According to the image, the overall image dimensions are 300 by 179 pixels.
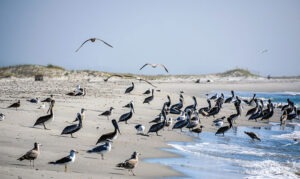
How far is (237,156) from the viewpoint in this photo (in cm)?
1538

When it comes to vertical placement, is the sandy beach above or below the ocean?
above

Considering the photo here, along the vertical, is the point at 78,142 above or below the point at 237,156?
above

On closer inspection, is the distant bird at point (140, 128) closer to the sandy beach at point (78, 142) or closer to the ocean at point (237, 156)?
the sandy beach at point (78, 142)

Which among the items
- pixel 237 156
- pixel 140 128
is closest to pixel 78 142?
pixel 140 128

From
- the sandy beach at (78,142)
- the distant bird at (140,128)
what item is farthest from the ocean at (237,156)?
the distant bird at (140,128)

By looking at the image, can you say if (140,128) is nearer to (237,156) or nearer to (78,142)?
(78,142)

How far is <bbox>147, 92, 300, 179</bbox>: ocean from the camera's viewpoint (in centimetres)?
1298

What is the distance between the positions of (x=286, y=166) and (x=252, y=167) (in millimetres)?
1194

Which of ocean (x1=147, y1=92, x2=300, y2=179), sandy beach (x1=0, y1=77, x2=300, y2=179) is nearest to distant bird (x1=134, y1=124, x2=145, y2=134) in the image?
sandy beach (x1=0, y1=77, x2=300, y2=179)

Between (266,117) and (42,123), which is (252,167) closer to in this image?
(42,123)

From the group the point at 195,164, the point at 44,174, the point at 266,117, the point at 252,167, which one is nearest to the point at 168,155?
the point at 195,164

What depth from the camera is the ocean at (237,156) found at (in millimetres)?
12977

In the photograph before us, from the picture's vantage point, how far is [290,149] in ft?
58.0

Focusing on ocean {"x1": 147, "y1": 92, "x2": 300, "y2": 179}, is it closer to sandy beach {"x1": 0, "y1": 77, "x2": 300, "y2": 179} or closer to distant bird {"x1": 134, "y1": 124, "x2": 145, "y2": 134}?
sandy beach {"x1": 0, "y1": 77, "x2": 300, "y2": 179}
